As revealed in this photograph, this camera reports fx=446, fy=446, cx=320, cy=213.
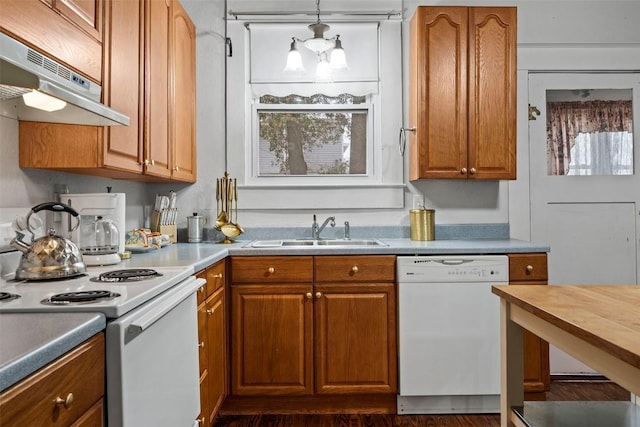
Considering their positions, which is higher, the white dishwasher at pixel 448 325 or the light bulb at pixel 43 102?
the light bulb at pixel 43 102

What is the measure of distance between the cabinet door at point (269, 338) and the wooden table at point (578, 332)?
1204 millimetres

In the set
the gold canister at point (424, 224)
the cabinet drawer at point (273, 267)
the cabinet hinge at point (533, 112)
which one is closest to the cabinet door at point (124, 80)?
the cabinet drawer at point (273, 267)

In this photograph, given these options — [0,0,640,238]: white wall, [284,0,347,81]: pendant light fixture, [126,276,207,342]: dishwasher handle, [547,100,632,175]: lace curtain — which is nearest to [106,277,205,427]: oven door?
[126,276,207,342]: dishwasher handle

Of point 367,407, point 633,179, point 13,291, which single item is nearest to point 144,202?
point 13,291

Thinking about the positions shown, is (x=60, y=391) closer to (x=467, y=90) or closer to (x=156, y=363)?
(x=156, y=363)

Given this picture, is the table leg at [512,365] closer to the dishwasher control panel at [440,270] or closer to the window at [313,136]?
the dishwasher control panel at [440,270]

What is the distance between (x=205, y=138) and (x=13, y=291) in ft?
6.20

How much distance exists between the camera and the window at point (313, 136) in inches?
120

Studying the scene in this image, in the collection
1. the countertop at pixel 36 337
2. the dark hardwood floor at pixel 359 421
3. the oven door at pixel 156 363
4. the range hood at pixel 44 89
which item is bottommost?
the dark hardwood floor at pixel 359 421

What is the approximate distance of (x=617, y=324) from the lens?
0.96 m

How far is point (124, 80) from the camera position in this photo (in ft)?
6.20

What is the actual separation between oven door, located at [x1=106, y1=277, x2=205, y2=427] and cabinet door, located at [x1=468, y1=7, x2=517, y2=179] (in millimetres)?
1913

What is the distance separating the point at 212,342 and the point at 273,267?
50cm

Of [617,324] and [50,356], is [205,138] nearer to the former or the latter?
[50,356]
